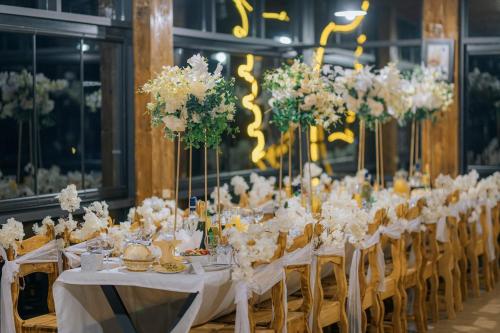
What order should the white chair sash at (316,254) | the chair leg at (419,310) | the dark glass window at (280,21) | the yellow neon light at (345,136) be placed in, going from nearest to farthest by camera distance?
the white chair sash at (316,254) < the chair leg at (419,310) < the dark glass window at (280,21) < the yellow neon light at (345,136)

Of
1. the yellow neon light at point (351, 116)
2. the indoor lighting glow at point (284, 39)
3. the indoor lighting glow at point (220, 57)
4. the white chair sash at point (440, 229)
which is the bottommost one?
the white chair sash at point (440, 229)

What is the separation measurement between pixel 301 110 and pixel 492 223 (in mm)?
3319

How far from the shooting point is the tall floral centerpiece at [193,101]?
5656 millimetres

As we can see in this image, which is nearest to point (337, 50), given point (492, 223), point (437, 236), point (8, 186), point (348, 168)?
point (348, 168)

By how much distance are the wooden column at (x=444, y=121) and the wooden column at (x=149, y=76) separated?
10.7 feet

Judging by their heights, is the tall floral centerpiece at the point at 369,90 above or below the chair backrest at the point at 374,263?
above

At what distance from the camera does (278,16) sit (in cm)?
1087

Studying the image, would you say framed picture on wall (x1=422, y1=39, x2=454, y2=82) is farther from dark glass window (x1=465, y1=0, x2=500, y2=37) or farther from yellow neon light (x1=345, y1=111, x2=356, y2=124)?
yellow neon light (x1=345, y1=111, x2=356, y2=124)

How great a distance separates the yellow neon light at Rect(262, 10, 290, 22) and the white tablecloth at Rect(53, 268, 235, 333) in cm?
549

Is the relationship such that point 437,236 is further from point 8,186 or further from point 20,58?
point 20,58

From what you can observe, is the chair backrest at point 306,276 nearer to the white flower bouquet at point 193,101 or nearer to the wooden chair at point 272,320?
the wooden chair at point 272,320

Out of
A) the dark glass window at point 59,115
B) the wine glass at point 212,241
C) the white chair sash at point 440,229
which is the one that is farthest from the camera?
the dark glass window at point 59,115

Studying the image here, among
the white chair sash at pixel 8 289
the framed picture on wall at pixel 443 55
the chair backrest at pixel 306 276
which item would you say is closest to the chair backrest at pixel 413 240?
the chair backrest at pixel 306 276

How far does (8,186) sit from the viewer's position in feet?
25.7
